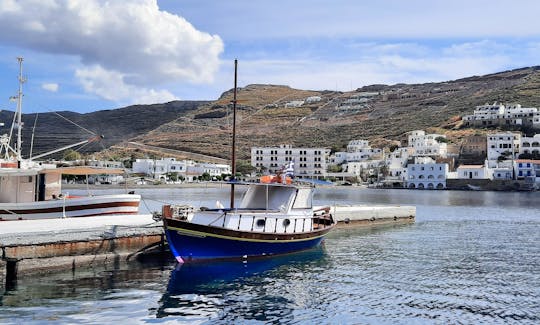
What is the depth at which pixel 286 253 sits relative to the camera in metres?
26.4

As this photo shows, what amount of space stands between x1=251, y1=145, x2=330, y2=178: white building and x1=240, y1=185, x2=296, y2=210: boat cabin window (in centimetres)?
11386

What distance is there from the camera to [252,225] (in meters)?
24.6

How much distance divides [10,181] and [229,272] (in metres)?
13.4

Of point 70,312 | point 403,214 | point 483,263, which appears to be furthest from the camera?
point 403,214

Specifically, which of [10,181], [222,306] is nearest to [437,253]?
[222,306]

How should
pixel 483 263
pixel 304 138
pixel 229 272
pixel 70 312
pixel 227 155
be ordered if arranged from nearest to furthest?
pixel 70 312, pixel 229 272, pixel 483 263, pixel 227 155, pixel 304 138

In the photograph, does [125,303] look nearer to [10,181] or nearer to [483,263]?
[10,181]

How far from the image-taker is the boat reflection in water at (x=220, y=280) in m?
16.8

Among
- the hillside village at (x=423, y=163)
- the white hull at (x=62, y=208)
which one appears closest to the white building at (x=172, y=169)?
the hillside village at (x=423, y=163)

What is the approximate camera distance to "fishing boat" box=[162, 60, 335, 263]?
22.9m

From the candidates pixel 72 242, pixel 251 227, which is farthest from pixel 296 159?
pixel 72 242

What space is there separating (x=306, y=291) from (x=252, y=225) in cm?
584

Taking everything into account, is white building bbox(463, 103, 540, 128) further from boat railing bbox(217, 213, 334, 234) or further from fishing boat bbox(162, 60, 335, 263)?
fishing boat bbox(162, 60, 335, 263)

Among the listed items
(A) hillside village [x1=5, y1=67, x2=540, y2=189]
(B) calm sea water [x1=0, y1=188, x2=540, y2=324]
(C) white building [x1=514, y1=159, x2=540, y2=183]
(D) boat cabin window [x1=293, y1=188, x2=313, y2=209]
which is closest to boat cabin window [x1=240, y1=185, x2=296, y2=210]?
(D) boat cabin window [x1=293, y1=188, x2=313, y2=209]
